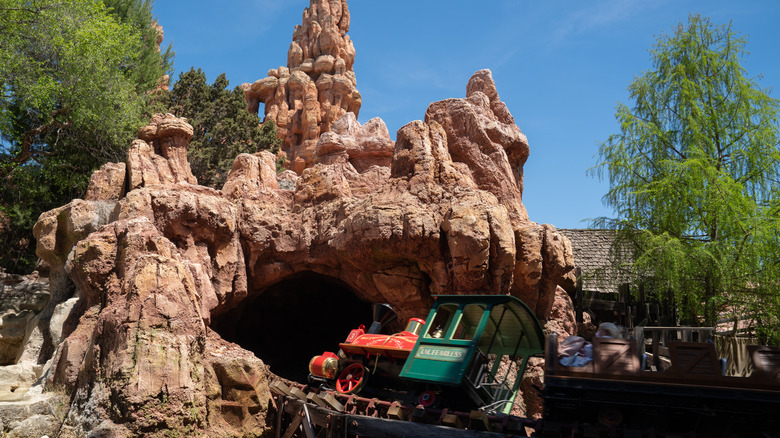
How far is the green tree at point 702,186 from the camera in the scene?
13.1 metres

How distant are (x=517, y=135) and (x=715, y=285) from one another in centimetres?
679

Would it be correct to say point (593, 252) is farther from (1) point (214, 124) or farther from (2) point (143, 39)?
(2) point (143, 39)

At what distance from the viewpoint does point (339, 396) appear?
9.20 m

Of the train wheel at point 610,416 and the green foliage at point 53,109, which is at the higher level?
the green foliage at point 53,109

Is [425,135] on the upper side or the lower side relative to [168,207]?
upper

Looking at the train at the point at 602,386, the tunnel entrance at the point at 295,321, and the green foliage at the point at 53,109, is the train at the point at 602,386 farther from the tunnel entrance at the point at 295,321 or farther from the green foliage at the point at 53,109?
the green foliage at the point at 53,109

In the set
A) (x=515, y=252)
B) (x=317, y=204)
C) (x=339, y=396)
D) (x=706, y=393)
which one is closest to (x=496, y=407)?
A: (x=339, y=396)

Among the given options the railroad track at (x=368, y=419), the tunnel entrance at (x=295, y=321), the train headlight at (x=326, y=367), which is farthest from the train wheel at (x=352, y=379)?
the tunnel entrance at (x=295, y=321)

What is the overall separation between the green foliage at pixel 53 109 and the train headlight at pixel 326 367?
13.3 metres

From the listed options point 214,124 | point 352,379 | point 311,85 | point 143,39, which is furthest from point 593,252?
point 311,85

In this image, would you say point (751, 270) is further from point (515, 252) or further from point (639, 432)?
point (639, 432)

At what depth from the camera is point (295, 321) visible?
58.7 ft

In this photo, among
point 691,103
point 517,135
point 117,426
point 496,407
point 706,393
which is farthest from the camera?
point 517,135

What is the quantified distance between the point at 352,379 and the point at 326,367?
474mm
